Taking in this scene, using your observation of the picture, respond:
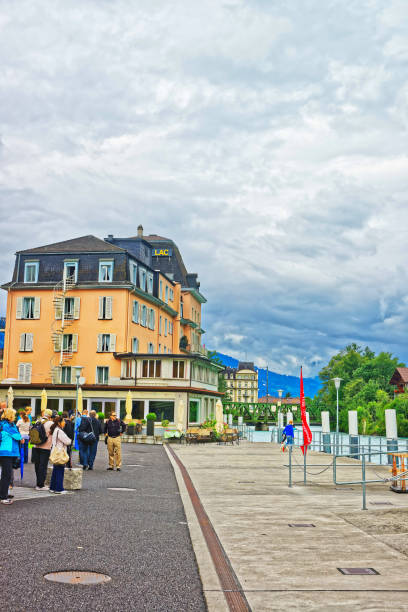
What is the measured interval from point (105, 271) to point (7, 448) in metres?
42.1

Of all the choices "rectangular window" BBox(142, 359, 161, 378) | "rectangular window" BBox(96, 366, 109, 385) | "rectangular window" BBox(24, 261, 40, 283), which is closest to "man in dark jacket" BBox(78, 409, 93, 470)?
"rectangular window" BBox(142, 359, 161, 378)

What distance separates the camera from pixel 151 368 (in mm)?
50750

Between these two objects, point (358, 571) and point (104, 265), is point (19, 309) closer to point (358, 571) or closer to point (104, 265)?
point (104, 265)

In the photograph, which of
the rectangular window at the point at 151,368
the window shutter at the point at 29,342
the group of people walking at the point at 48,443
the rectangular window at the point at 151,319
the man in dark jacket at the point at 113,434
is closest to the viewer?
the group of people walking at the point at 48,443

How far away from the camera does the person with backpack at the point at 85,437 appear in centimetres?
1906

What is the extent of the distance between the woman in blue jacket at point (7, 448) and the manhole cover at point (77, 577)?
5.37 m

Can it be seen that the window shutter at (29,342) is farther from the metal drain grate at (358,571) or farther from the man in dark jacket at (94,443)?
the metal drain grate at (358,571)

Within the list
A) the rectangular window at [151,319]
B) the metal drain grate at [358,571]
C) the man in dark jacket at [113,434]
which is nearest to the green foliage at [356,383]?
the rectangular window at [151,319]

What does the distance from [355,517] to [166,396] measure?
123ft

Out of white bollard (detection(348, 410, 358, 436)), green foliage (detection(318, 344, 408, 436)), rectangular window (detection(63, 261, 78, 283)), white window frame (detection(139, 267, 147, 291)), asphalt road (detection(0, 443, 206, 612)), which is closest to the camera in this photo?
asphalt road (detection(0, 443, 206, 612))

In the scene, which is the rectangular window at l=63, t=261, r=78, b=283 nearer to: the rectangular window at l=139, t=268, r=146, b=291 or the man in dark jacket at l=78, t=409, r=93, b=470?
the rectangular window at l=139, t=268, r=146, b=291

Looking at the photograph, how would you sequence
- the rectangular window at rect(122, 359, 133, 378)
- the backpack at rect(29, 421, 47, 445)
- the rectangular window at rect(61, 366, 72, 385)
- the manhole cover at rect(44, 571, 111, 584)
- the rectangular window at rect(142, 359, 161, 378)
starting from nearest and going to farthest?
the manhole cover at rect(44, 571, 111, 584), the backpack at rect(29, 421, 47, 445), the rectangular window at rect(142, 359, 161, 378), the rectangular window at rect(122, 359, 133, 378), the rectangular window at rect(61, 366, 72, 385)

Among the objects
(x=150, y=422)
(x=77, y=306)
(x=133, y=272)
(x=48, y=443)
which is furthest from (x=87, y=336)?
(x=48, y=443)

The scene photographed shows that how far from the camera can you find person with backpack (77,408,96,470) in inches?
750
